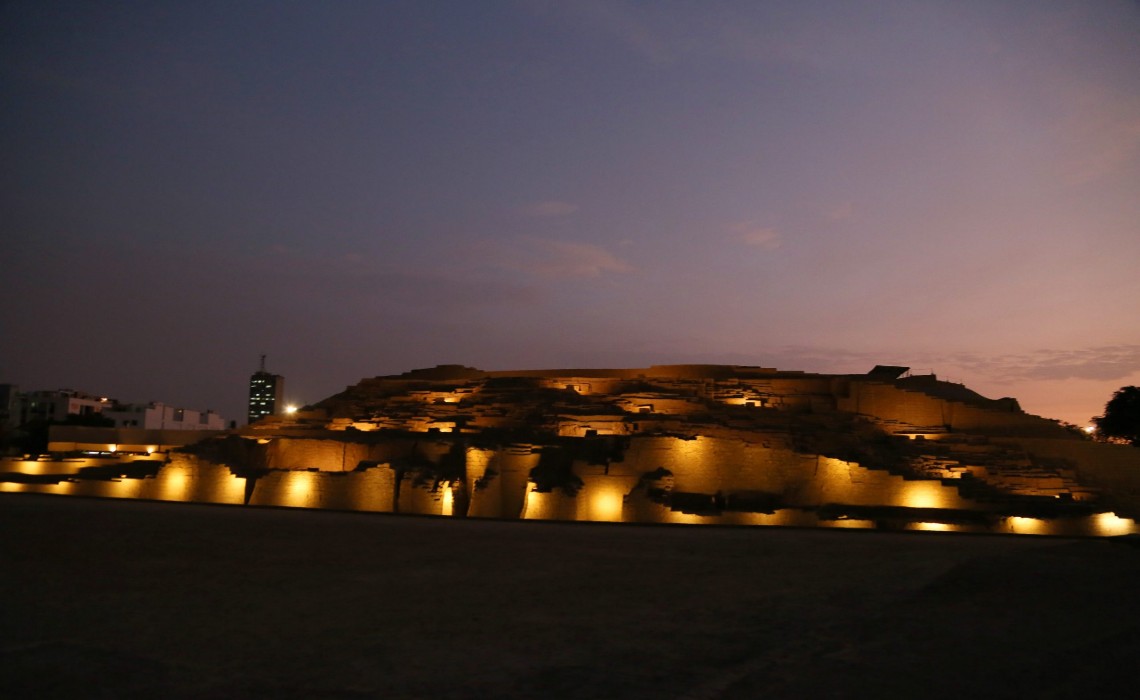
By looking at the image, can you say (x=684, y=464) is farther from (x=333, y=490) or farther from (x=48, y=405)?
(x=48, y=405)

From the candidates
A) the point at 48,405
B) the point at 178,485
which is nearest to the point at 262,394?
the point at 48,405

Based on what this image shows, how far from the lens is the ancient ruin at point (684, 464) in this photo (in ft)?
57.7

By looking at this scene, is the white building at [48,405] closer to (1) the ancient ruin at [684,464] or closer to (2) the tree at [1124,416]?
(1) the ancient ruin at [684,464]

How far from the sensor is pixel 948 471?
20.3 meters

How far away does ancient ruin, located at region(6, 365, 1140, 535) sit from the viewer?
17.6m

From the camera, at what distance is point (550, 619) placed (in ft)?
18.6

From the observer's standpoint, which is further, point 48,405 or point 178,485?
point 48,405

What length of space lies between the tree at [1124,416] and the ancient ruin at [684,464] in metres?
16.3

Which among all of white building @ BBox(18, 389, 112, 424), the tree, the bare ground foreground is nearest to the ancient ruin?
the bare ground foreground

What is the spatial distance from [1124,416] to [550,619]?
140 feet

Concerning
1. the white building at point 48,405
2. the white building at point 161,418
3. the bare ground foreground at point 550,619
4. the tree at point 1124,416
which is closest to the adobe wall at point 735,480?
the bare ground foreground at point 550,619

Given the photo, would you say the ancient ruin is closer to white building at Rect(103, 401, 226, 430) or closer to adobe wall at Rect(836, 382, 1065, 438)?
adobe wall at Rect(836, 382, 1065, 438)

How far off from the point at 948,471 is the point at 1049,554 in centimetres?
1169

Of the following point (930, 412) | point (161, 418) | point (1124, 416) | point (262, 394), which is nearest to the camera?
point (930, 412)
